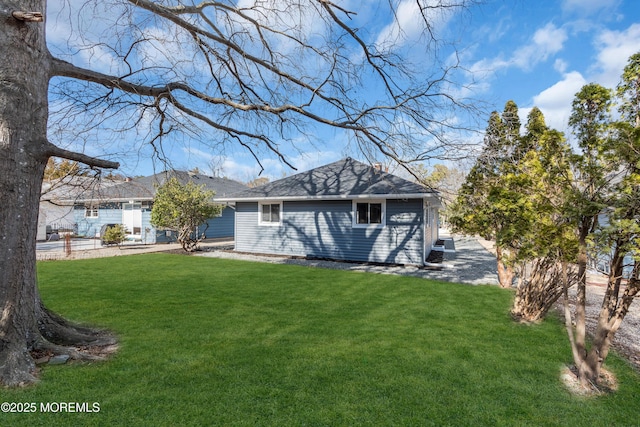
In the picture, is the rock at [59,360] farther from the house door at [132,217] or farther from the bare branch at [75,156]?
the house door at [132,217]

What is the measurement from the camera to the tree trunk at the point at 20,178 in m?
2.98

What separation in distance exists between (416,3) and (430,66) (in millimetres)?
882

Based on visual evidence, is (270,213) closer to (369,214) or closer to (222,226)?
(369,214)

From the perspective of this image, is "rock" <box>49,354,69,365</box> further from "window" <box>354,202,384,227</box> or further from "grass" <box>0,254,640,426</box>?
"window" <box>354,202,384,227</box>

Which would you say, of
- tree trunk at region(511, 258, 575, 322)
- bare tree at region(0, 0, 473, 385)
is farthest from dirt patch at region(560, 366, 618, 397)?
bare tree at region(0, 0, 473, 385)

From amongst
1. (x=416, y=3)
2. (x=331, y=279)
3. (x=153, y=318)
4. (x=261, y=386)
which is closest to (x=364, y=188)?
(x=331, y=279)

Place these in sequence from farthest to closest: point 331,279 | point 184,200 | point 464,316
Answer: point 184,200 < point 331,279 < point 464,316

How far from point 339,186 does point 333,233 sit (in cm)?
186

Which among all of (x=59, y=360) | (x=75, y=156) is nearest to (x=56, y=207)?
(x=75, y=156)

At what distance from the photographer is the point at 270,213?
13773 millimetres

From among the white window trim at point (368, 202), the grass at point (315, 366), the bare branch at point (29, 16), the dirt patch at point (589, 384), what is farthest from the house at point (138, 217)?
the dirt patch at point (589, 384)

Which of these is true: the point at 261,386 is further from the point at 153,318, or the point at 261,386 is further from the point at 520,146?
the point at 520,146

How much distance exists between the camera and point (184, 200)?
13852 millimetres

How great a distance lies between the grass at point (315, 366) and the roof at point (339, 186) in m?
5.02
